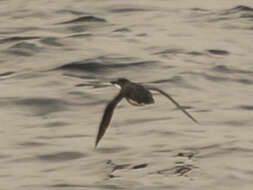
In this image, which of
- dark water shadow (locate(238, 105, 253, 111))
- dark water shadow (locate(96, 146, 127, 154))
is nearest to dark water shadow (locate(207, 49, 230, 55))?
dark water shadow (locate(238, 105, 253, 111))

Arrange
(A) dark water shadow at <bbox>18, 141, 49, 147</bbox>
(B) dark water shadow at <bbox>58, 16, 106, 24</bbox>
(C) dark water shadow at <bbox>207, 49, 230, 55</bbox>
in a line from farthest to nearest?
(B) dark water shadow at <bbox>58, 16, 106, 24</bbox> → (C) dark water shadow at <bbox>207, 49, 230, 55</bbox> → (A) dark water shadow at <bbox>18, 141, 49, 147</bbox>

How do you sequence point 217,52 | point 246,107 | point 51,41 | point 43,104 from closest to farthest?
1. point 246,107
2. point 43,104
3. point 217,52
4. point 51,41

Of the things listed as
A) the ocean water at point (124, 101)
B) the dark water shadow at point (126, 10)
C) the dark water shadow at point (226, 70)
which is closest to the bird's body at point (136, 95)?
the ocean water at point (124, 101)

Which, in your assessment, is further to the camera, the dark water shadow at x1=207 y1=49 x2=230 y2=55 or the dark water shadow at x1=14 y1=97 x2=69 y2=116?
the dark water shadow at x1=207 y1=49 x2=230 y2=55

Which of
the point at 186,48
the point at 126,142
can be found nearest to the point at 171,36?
the point at 186,48

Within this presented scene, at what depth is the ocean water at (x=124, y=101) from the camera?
47.1ft

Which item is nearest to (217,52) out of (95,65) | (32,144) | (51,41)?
(95,65)

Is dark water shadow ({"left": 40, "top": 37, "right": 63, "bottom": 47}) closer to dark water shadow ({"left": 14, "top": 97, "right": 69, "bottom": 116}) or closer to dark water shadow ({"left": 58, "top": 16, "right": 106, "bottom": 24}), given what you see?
dark water shadow ({"left": 58, "top": 16, "right": 106, "bottom": 24})

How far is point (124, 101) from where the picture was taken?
18188 mm

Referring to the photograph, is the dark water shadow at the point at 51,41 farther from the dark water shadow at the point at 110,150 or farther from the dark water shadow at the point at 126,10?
the dark water shadow at the point at 110,150

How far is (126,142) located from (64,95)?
3.02 m

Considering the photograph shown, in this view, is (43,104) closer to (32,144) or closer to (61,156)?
(32,144)

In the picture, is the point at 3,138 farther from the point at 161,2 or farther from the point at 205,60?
the point at 161,2

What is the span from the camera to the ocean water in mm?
14359
